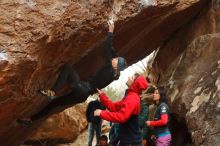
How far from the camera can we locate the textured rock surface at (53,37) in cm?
703

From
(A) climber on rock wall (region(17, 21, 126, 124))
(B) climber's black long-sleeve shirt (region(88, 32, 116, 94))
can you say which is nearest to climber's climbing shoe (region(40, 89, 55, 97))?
(A) climber on rock wall (region(17, 21, 126, 124))

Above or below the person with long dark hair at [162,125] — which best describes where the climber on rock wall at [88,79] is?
above

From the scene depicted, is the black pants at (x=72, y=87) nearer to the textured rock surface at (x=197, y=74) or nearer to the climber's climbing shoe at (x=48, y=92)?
the climber's climbing shoe at (x=48, y=92)

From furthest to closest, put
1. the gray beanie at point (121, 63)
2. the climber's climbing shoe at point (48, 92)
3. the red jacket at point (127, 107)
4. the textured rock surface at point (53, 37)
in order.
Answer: the climber's climbing shoe at point (48, 92) < the gray beanie at point (121, 63) < the red jacket at point (127, 107) < the textured rock surface at point (53, 37)

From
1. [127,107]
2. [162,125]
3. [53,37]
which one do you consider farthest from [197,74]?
[53,37]

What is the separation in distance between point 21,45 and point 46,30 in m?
0.48

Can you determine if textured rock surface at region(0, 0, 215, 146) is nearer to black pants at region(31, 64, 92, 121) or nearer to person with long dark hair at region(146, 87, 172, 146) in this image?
black pants at region(31, 64, 92, 121)

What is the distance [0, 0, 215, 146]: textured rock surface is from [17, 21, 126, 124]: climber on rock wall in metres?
0.22

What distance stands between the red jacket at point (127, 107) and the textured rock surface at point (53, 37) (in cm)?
134

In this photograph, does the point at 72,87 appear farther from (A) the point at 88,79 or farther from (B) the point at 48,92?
(B) the point at 48,92

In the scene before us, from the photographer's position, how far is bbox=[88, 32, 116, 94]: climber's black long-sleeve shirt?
25.6ft

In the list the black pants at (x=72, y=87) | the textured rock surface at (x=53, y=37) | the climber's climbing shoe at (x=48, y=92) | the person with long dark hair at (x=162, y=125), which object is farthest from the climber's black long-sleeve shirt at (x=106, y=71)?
the person with long dark hair at (x=162, y=125)

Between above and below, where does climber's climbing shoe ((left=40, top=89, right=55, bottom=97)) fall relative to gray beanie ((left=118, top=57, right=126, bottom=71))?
below

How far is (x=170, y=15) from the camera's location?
405 inches
